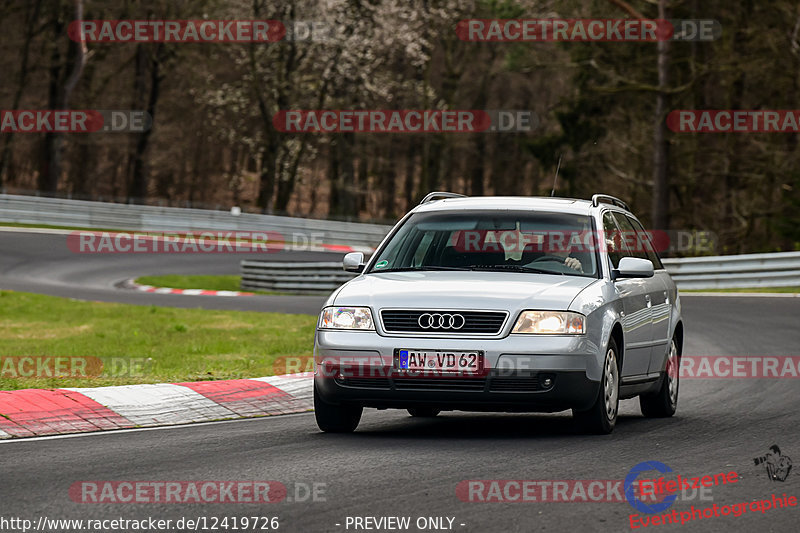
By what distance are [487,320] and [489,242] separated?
1453 mm

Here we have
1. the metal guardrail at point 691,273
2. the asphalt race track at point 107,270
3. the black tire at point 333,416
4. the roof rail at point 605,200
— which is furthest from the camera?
the metal guardrail at point 691,273

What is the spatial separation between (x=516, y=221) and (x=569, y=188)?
36.9 m

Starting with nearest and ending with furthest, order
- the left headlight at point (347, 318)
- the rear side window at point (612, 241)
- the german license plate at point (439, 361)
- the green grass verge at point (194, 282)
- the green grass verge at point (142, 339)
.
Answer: the german license plate at point (439, 361) → the left headlight at point (347, 318) → the rear side window at point (612, 241) → the green grass verge at point (142, 339) → the green grass verge at point (194, 282)

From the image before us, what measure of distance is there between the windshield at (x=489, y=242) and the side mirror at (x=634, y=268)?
20cm

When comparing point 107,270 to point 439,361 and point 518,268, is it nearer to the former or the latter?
point 518,268

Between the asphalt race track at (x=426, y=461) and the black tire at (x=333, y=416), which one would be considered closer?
the asphalt race track at (x=426, y=461)

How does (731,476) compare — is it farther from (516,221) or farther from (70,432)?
(70,432)

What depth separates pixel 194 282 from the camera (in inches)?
1268

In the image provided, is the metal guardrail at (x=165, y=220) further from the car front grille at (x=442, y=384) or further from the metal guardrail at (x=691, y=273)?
the car front grille at (x=442, y=384)

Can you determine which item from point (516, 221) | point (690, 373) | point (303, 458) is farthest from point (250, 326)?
point (303, 458)

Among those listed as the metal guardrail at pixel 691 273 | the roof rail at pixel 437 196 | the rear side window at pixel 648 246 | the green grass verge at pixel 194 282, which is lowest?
the green grass verge at pixel 194 282

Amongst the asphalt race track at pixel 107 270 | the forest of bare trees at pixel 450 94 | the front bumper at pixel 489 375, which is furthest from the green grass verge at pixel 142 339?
the forest of bare trees at pixel 450 94

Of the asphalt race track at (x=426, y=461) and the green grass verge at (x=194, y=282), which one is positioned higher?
the asphalt race track at (x=426, y=461)

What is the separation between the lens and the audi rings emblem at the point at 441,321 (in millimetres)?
8469
